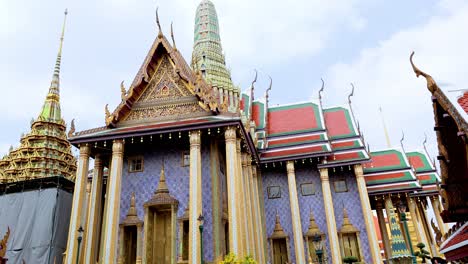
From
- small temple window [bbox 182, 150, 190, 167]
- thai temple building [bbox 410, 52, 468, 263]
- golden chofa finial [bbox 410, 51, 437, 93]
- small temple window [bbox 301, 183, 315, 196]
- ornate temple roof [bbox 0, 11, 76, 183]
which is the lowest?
thai temple building [bbox 410, 52, 468, 263]

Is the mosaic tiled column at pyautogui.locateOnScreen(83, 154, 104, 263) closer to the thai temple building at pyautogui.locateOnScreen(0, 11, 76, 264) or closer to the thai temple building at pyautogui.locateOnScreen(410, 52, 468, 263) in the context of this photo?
the thai temple building at pyautogui.locateOnScreen(0, 11, 76, 264)

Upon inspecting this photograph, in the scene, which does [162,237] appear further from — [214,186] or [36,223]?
[36,223]

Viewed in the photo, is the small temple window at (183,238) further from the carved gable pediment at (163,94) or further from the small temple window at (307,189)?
the small temple window at (307,189)

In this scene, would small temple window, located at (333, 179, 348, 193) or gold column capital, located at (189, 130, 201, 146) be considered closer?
gold column capital, located at (189, 130, 201, 146)

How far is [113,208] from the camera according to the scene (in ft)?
41.4

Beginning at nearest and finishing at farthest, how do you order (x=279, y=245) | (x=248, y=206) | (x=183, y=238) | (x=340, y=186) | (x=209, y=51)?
(x=183, y=238), (x=248, y=206), (x=279, y=245), (x=340, y=186), (x=209, y=51)

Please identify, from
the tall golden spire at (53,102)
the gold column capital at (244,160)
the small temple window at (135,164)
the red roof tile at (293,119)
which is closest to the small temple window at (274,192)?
the red roof tile at (293,119)

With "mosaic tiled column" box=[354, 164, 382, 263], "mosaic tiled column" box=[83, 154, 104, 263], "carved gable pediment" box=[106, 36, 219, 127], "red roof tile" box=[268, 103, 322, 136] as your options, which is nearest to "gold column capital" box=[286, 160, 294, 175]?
"red roof tile" box=[268, 103, 322, 136]

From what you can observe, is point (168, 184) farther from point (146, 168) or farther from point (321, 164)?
point (321, 164)

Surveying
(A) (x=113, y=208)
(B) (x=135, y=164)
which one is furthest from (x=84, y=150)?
(A) (x=113, y=208)

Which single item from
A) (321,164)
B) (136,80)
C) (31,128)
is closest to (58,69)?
(31,128)

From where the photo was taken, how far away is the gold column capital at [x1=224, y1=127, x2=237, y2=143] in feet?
43.0

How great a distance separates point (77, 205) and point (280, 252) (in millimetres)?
9080

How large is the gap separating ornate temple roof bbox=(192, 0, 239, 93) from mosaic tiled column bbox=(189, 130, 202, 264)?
16071 millimetres
